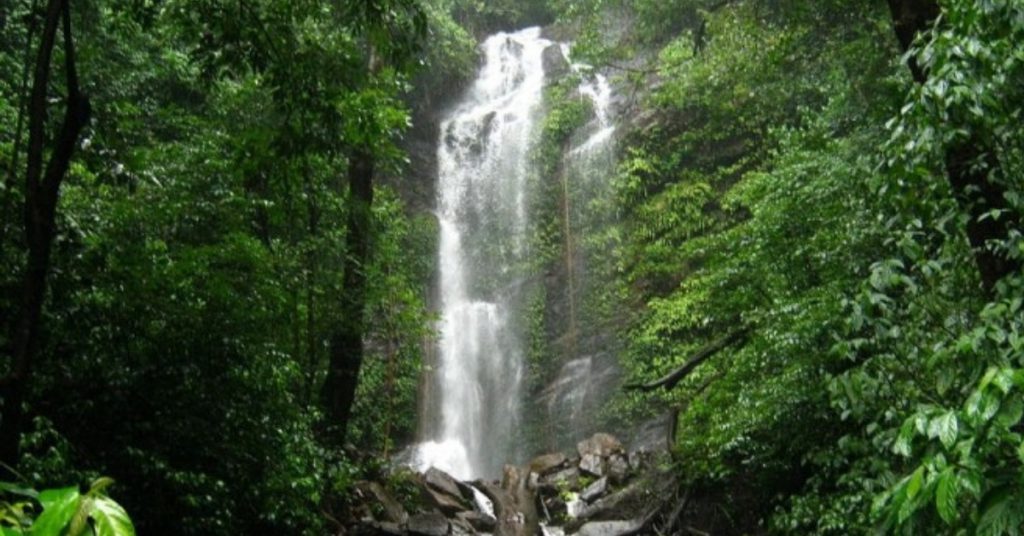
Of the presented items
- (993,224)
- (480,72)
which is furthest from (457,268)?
(993,224)

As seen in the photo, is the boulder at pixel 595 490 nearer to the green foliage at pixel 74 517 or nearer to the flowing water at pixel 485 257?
the flowing water at pixel 485 257

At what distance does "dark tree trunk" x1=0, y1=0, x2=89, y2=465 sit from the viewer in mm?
2912

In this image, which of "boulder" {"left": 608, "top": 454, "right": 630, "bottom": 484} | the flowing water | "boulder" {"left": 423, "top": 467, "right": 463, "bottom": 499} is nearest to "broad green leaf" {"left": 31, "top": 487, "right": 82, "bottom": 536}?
"boulder" {"left": 423, "top": 467, "right": 463, "bottom": 499}

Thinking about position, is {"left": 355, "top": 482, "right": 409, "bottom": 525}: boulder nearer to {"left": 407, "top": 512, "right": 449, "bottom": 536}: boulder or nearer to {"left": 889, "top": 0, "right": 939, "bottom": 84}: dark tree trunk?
{"left": 407, "top": 512, "right": 449, "bottom": 536}: boulder

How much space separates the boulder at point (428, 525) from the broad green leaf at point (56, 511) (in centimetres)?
988

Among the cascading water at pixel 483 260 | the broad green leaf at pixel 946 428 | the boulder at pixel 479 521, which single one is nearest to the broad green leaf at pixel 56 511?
the broad green leaf at pixel 946 428

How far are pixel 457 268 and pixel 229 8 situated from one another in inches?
674

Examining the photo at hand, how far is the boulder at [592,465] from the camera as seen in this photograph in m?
14.0

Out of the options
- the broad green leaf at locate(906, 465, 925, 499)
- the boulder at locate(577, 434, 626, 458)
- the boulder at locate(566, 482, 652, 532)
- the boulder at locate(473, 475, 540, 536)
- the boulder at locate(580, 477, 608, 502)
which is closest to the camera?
the broad green leaf at locate(906, 465, 925, 499)

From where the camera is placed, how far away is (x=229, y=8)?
16.4 ft

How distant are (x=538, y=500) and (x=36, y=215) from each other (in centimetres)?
1135

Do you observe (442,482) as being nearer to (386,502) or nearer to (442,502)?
(442,502)

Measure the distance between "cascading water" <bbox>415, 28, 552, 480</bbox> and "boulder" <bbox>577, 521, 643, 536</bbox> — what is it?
22.8 ft

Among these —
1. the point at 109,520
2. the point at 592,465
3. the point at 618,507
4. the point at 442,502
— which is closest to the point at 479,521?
the point at 442,502
